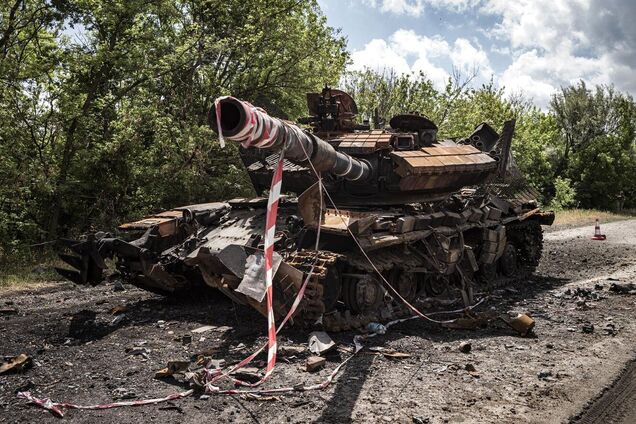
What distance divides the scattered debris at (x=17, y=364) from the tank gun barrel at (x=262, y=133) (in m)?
3.27

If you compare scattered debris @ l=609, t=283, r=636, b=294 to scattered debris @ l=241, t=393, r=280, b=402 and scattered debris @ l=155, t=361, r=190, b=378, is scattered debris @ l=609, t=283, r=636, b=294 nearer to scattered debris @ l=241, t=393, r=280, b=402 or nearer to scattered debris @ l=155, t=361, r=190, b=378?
scattered debris @ l=241, t=393, r=280, b=402

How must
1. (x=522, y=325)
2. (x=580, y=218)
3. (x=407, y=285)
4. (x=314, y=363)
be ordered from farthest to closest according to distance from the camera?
(x=580, y=218)
(x=407, y=285)
(x=522, y=325)
(x=314, y=363)

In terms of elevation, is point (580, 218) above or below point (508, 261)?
below

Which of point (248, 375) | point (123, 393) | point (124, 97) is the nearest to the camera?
point (123, 393)

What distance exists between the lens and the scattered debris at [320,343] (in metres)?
6.96

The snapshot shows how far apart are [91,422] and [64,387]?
104 cm

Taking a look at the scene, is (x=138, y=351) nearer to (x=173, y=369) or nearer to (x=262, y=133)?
(x=173, y=369)

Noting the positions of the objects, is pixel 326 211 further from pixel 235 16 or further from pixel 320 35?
pixel 320 35

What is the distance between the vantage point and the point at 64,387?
5.92 meters

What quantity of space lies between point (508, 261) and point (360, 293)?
555cm

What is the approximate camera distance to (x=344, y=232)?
25.8 feet

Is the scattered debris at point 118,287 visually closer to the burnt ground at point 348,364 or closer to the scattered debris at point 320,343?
the burnt ground at point 348,364

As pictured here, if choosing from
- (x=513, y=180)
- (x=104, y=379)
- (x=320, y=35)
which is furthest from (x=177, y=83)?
(x=104, y=379)

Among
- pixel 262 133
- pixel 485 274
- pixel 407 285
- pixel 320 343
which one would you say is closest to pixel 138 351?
pixel 320 343
